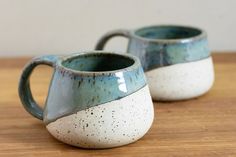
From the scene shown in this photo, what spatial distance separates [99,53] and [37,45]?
1.12 ft

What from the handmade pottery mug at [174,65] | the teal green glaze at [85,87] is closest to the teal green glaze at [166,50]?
the handmade pottery mug at [174,65]

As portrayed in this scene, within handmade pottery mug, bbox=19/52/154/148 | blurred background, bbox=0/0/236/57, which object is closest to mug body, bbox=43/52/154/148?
handmade pottery mug, bbox=19/52/154/148

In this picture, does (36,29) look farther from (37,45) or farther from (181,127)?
(181,127)

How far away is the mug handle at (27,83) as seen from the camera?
0.62m

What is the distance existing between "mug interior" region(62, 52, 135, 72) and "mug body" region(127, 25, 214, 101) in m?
0.08

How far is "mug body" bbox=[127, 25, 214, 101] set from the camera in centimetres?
71

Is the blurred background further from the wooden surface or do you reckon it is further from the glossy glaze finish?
the glossy glaze finish

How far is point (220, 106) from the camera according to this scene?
28.1 inches

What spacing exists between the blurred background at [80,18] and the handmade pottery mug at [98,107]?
1.17ft

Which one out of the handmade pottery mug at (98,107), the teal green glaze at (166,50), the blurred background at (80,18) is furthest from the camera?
the blurred background at (80,18)

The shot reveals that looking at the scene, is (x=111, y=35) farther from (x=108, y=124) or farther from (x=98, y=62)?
(x=108, y=124)

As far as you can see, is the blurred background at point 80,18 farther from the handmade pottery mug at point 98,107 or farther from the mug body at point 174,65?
the handmade pottery mug at point 98,107

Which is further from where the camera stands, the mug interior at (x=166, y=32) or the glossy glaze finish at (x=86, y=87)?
the mug interior at (x=166, y=32)

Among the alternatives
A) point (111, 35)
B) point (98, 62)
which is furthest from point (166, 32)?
point (98, 62)
